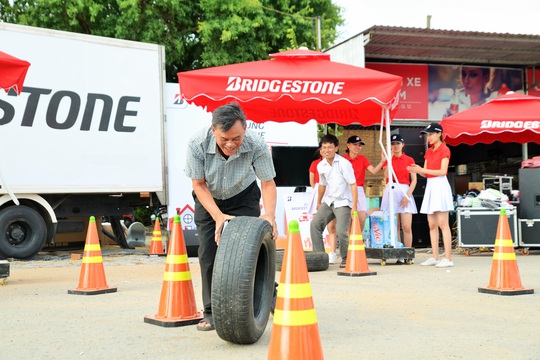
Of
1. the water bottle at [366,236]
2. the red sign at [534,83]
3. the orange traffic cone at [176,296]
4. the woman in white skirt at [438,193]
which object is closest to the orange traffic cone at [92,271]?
the orange traffic cone at [176,296]

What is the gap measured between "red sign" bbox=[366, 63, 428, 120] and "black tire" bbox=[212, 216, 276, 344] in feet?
42.5

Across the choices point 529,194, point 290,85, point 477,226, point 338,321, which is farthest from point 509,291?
point 529,194

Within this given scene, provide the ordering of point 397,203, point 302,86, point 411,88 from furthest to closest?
point 411,88 < point 397,203 < point 302,86

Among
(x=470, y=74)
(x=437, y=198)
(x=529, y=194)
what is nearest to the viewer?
(x=437, y=198)

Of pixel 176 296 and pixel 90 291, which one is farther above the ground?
pixel 176 296

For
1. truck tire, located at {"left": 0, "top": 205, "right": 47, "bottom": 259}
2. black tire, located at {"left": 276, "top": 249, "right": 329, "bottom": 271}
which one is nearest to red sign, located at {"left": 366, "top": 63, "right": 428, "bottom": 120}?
black tire, located at {"left": 276, "top": 249, "right": 329, "bottom": 271}

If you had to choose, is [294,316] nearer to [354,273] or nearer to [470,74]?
[354,273]

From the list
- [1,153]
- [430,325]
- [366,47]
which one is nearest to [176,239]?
[430,325]

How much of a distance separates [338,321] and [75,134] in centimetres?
827

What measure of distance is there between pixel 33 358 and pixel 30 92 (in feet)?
28.0

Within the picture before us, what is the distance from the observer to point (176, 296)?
5.45m

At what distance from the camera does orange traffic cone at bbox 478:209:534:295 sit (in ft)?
22.5

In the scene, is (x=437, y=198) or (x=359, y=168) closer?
(x=437, y=198)

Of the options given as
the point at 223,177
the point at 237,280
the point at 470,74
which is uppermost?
the point at 470,74
